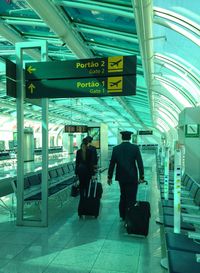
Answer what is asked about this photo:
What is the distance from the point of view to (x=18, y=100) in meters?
6.25

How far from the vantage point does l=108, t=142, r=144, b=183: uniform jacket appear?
6.12m

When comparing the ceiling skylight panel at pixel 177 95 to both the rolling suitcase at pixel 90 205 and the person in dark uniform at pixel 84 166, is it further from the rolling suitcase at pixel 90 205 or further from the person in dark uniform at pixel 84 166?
the rolling suitcase at pixel 90 205

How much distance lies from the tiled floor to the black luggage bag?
0.46 ft

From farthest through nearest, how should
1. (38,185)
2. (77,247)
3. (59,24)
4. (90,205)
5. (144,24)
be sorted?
(38,185)
(59,24)
(90,205)
(144,24)
(77,247)

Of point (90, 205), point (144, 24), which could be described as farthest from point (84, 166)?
point (144, 24)

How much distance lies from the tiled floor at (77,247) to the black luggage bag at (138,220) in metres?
0.14

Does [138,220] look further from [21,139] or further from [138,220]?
[21,139]

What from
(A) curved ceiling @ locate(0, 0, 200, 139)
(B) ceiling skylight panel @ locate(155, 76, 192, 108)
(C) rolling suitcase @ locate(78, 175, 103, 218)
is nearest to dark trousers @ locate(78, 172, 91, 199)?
(C) rolling suitcase @ locate(78, 175, 103, 218)

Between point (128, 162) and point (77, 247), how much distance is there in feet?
6.66

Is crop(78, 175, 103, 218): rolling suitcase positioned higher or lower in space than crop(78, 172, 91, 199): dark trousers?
lower

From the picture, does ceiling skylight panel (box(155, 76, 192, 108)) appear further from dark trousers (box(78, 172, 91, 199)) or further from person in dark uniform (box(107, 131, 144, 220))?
person in dark uniform (box(107, 131, 144, 220))

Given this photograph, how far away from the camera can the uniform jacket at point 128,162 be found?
6125 mm

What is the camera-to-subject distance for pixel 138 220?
17.7ft

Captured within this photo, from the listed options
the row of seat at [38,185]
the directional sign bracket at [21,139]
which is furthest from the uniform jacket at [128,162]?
the row of seat at [38,185]
